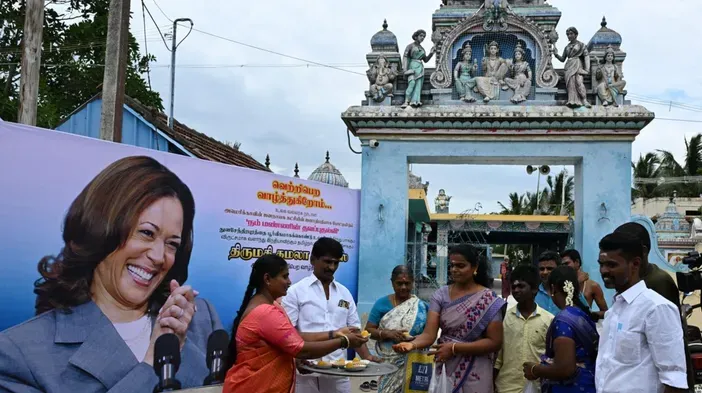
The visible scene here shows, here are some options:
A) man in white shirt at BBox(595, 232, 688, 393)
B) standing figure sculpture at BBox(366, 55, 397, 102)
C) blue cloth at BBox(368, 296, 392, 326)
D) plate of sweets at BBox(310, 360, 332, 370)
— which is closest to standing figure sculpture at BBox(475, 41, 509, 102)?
standing figure sculpture at BBox(366, 55, 397, 102)

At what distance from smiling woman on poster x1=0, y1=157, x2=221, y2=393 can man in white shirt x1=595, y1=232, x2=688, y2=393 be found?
3.90 m

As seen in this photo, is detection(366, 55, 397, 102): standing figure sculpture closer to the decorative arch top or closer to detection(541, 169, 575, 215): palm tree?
the decorative arch top

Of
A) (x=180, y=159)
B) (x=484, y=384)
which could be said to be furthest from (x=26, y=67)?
(x=484, y=384)

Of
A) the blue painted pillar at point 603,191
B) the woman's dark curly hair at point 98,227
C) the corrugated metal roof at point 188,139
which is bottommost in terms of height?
the woman's dark curly hair at point 98,227

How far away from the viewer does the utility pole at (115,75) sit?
24.0 feet

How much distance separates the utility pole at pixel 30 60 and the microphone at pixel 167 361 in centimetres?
285

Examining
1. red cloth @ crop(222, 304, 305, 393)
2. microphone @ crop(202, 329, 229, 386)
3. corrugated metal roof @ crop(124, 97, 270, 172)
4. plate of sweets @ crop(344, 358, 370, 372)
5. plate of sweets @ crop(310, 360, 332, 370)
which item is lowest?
microphone @ crop(202, 329, 229, 386)

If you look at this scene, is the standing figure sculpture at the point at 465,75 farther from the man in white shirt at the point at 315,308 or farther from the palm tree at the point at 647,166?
the palm tree at the point at 647,166

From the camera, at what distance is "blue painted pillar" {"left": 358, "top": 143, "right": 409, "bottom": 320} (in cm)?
950

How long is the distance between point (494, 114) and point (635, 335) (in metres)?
6.99

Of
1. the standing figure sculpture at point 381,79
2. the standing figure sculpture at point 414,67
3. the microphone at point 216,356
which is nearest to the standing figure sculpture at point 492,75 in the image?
the standing figure sculpture at point 414,67

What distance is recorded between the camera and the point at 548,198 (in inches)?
1569

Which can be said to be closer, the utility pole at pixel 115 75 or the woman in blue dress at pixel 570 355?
the woman in blue dress at pixel 570 355

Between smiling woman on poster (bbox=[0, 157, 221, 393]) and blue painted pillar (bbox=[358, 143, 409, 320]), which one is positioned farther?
blue painted pillar (bbox=[358, 143, 409, 320])
